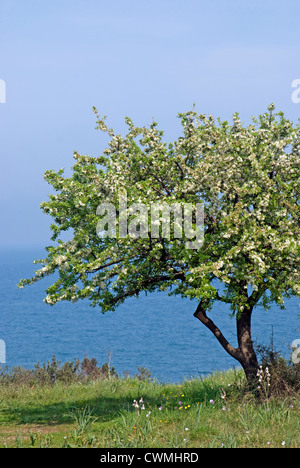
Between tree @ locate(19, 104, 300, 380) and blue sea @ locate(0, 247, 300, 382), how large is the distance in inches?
1258

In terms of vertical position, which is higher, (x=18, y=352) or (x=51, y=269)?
(x=51, y=269)

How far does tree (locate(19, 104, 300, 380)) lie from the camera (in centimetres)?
1386

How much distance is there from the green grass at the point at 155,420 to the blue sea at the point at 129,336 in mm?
28294

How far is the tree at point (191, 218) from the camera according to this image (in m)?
13.9

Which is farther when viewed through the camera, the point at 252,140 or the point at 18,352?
the point at 18,352

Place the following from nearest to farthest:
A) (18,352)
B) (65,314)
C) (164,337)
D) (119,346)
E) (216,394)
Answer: (216,394)
(18,352)
(119,346)
(164,337)
(65,314)

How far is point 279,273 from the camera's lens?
14.4 m

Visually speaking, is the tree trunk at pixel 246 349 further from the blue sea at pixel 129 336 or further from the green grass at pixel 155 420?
the blue sea at pixel 129 336

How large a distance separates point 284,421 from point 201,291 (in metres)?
3.53

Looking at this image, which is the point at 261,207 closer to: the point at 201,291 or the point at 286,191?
the point at 286,191

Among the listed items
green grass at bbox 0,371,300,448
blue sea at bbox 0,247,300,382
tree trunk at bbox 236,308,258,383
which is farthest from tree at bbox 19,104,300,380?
blue sea at bbox 0,247,300,382

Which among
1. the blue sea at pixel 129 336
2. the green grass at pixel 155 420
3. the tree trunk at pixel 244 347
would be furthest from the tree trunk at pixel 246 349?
the blue sea at pixel 129 336
